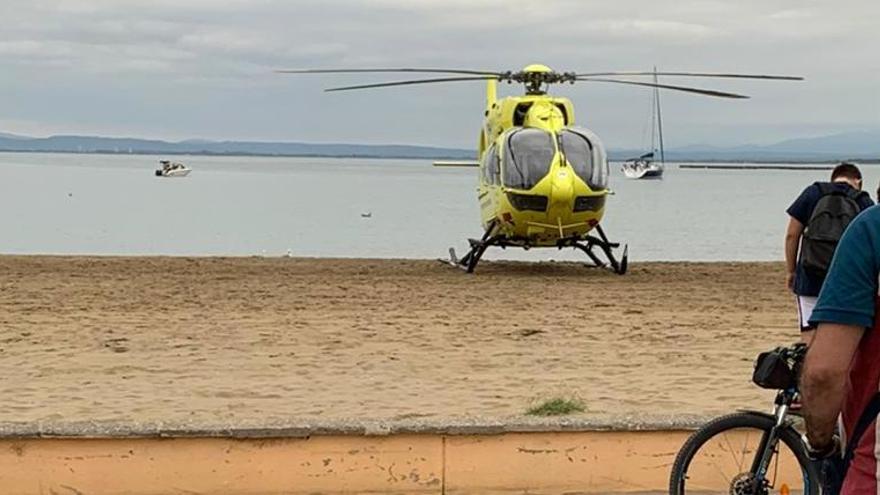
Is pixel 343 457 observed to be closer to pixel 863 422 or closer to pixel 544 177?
pixel 863 422

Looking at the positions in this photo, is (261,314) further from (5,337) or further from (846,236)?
(846,236)

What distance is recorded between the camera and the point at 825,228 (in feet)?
22.9

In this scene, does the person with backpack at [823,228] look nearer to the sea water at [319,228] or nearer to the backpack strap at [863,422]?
the backpack strap at [863,422]

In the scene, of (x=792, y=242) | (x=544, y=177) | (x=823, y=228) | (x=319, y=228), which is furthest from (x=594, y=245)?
(x=319, y=228)

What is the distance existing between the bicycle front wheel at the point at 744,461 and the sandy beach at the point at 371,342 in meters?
2.92

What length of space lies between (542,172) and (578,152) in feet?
2.46

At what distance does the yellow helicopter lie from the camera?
19938 mm

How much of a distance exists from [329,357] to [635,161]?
438ft

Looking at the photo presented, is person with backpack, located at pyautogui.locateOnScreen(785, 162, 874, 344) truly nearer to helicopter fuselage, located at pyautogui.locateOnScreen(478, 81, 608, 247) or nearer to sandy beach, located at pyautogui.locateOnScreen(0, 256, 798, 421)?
sandy beach, located at pyautogui.locateOnScreen(0, 256, 798, 421)

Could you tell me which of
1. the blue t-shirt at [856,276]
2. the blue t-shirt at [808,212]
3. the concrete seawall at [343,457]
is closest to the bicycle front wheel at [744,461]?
the concrete seawall at [343,457]

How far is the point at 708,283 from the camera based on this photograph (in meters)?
21.5

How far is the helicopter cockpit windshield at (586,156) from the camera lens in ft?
66.0

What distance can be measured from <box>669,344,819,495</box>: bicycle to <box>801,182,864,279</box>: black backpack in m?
1.91

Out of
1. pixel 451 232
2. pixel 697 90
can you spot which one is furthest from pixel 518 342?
pixel 451 232
